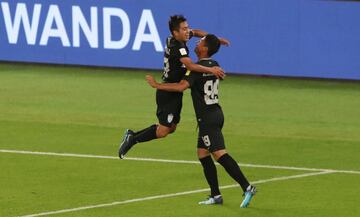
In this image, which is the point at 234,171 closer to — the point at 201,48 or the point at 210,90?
the point at 210,90

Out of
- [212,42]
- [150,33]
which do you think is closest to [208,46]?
[212,42]

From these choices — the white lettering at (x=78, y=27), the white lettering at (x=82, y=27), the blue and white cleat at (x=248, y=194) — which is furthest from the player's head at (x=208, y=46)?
the white lettering at (x=82, y=27)

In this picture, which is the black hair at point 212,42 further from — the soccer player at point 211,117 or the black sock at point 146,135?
the black sock at point 146,135

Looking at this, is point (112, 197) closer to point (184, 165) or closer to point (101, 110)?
point (184, 165)

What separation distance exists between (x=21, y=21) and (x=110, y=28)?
2.54m

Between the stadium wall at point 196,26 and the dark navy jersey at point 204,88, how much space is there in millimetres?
12849

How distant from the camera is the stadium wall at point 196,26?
2808 cm

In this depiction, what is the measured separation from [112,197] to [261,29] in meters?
13.2

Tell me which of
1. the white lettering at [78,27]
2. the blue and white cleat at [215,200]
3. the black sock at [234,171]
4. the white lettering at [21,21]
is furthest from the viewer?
the white lettering at [21,21]

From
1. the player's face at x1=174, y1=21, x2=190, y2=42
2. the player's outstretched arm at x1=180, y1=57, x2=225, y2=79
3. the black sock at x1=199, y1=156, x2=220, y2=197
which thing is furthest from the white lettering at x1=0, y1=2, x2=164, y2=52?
the player's outstretched arm at x1=180, y1=57, x2=225, y2=79

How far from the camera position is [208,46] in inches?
605

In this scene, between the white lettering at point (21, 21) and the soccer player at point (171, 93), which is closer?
the soccer player at point (171, 93)

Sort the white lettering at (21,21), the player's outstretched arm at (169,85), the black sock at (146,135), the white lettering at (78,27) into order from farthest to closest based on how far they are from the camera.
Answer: the white lettering at (21,21)
the white lettering at (78,27)
the black sock at (146,135)
the player's outstretched arm at (169,85)

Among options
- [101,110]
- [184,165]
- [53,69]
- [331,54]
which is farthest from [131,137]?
[53,69]
